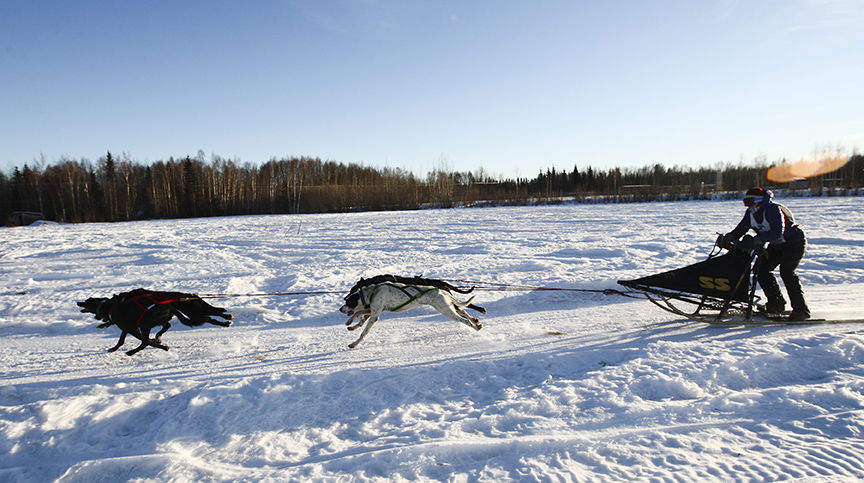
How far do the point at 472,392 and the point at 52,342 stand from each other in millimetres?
5497

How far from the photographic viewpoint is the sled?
17.1 ft

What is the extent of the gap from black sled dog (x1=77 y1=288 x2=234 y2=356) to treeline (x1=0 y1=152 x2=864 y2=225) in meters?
44.3

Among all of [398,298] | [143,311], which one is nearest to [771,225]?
[398,298]

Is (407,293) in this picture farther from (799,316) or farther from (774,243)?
(799,316)

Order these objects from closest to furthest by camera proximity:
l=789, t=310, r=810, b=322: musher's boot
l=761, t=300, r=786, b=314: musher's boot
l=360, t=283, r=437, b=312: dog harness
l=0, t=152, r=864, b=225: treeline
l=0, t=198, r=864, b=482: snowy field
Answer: l=0, t=198, r=864, b=482: snowy field < l=360, t=283, r=437, b=312: dog harness < l=789, t=310, r=810, b=322: musher's boot < l=761, t=300, r=786, b=314: musher's boot < l=0, t=152, r=864, b=225: treeline

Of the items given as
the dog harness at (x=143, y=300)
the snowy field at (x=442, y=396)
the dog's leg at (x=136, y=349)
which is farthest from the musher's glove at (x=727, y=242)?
the dog's leg at (x=136, y=349)

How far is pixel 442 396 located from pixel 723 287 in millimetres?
4017

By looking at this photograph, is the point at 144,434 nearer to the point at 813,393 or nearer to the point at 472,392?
the point at 472,392

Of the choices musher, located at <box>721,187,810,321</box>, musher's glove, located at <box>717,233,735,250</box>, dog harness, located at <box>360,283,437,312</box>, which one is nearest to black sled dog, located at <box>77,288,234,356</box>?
dog harness, located at <box>360,283,437,312</box>

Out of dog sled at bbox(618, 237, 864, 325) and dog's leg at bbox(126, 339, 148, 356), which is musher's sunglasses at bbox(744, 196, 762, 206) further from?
dog's leg at bbox(126, 339, 148, 356)

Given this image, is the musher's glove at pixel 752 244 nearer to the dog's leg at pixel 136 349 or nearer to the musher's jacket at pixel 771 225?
the musher's jacket at pixel 771 225

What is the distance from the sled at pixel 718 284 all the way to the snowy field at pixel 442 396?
329mm

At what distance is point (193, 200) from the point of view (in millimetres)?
48375

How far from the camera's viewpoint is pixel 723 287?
5.26 m
